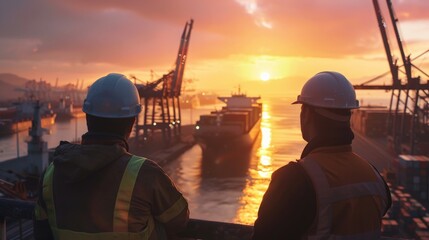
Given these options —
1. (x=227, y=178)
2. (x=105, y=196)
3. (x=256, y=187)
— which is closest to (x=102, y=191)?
(x=105, y=196)

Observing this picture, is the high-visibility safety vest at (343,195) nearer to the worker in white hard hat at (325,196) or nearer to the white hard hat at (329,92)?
the worker in white hard hat at (325,196)

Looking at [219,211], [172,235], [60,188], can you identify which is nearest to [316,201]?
[172,235]

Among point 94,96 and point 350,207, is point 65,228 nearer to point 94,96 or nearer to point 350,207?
point 94,96

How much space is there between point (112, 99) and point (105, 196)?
0.59 meters

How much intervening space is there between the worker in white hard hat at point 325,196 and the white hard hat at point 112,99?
3.00ft

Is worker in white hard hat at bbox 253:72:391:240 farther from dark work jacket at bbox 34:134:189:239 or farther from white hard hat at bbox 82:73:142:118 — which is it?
white hard hat at bbox 82:73:142:118

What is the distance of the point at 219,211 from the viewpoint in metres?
23.4

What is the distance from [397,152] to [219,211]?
26561 mm

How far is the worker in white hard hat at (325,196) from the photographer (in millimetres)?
1832

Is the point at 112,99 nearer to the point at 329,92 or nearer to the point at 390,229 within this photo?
the point at 329,92

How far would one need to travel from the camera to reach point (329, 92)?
2.21 metres

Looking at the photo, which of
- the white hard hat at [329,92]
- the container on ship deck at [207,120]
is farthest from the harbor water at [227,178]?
the white hard hat at [329,92]

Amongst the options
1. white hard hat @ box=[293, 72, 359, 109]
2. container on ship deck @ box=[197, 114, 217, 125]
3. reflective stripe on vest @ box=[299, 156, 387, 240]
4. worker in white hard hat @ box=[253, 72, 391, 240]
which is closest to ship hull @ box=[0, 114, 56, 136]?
container on ship deck @ box=[197, 114, 217, 125]

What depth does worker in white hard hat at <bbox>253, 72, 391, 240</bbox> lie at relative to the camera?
183 cm
